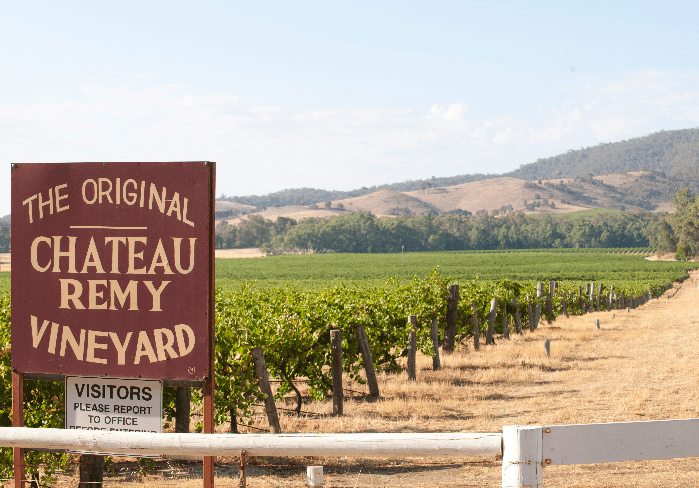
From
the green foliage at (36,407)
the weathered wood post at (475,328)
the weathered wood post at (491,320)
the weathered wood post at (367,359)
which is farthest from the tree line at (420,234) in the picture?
the green foliage at (36,407)

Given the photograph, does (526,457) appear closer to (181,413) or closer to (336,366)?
(181,413)

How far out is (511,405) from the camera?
10195 millimetres

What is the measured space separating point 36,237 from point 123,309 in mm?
868

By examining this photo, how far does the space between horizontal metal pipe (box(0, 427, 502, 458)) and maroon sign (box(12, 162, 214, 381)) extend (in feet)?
3.30

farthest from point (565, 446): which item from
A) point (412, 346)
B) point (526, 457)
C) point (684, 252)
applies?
point (684, 252)

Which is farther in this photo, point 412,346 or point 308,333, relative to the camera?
point 412,346

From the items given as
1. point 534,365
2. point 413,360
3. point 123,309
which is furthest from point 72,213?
point 534,365

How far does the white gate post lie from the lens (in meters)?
2.92

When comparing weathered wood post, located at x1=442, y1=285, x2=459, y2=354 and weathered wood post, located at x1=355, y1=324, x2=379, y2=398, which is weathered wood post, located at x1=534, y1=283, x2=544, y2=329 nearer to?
weathered wood post, located at x1=442, y1=285, x2=459, y2=354

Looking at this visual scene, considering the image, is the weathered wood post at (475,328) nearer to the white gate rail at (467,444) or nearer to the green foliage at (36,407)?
the green foliage at (36,407)

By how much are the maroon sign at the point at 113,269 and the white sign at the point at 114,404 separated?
0.31ft

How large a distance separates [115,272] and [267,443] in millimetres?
1901

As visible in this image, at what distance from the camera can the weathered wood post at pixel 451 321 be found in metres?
15.9

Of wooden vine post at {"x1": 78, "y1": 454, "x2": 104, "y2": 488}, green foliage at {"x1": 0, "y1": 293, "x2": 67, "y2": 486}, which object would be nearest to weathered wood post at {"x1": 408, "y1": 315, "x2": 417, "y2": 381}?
green foliage at {"x1": 0, "y1": 293, "x2": 67, "y2": 486}
